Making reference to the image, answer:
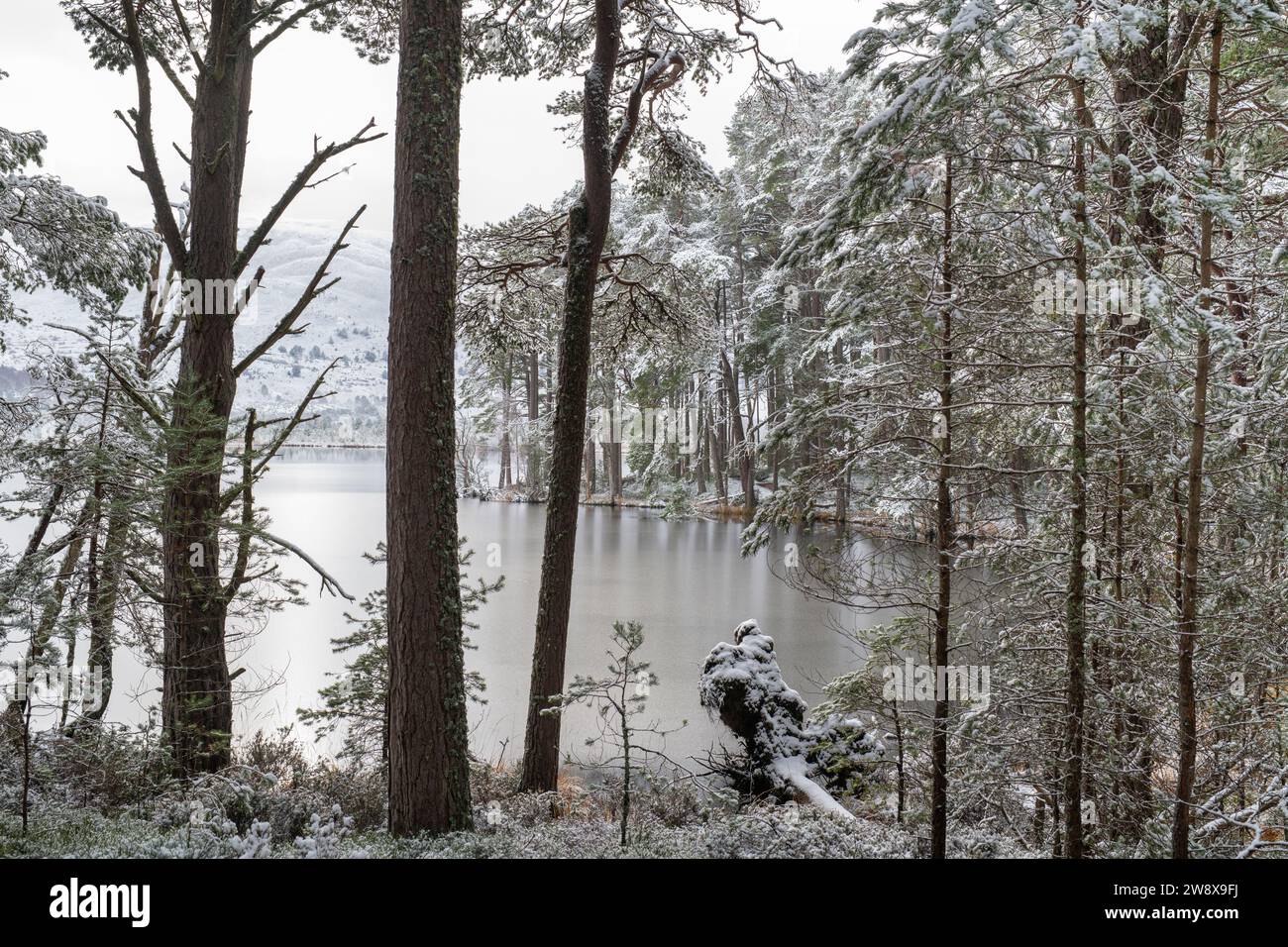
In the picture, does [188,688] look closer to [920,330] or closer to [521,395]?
[920,330]

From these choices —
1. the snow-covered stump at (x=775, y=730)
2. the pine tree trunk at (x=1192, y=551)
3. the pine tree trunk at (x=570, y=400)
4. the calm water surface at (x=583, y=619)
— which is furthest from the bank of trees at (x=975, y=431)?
the snow-covered stump at (x=775, y=730)

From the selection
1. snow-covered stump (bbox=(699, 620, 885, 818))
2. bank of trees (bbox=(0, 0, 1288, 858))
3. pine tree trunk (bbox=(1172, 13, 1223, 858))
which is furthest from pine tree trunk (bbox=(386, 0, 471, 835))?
snow-covered stump (bbox=(699, 620, 885, 818))

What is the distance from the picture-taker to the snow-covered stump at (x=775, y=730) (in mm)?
5547

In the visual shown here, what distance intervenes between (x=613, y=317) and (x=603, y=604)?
19.0ft

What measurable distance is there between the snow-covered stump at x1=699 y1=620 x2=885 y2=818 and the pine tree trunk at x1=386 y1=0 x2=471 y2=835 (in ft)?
10.2

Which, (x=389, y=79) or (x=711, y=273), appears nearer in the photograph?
(x=389, y=79)

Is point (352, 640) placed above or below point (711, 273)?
below

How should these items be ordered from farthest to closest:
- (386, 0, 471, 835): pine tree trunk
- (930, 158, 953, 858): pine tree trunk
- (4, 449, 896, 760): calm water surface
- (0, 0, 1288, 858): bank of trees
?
(4, 449, 896, 760): calm water surface
(386, 0, 471, 835): pine tree trunk
(930, 158, 953, 858): pine tree trunk
(0, 0, 1288, 858): bank of trees

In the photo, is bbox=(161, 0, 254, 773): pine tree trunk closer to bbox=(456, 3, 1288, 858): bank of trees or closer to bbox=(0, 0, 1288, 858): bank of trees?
bbox=(0, 0, 1288, 858): bank of trees

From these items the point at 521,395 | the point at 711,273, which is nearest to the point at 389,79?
the point at 711,273

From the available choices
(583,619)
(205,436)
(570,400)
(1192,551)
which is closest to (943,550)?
(1192,551)

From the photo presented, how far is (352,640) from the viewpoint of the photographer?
466 cm

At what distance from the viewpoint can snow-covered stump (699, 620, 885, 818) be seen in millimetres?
5547

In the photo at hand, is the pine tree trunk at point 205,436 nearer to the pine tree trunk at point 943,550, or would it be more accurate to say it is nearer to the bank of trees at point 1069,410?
the bank of trees at point 1069,410
